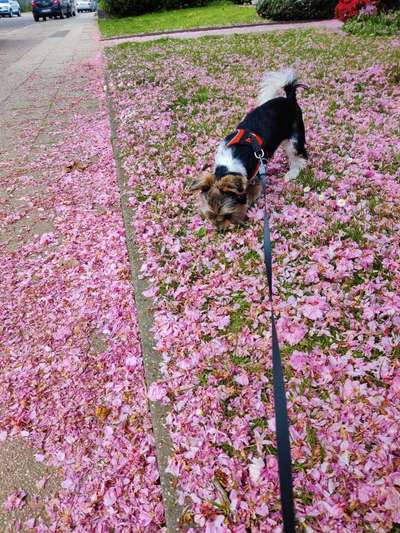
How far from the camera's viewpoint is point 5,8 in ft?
161

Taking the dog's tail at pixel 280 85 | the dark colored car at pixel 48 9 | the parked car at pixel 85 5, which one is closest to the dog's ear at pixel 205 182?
the dog's tail at pixel 280 85

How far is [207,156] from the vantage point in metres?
6.82

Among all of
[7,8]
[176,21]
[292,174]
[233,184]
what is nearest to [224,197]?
[233,184]

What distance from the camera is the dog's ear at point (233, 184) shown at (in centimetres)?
421

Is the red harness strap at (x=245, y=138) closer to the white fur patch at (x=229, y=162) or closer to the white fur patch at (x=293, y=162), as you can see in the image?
the white fur patch at (x=229, y=162)

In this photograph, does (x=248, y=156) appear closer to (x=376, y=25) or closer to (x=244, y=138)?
(x=244, y=138)

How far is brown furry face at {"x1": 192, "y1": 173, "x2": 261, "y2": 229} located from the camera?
168 inches

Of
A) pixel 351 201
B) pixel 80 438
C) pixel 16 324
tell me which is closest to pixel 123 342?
pixel 80 438

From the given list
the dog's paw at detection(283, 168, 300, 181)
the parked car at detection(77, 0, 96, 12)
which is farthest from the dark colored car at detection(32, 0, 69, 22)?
the dog's paw at detection(283, 168, 300, 181)

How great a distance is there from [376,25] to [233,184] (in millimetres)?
14169

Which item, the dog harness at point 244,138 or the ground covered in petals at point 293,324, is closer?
the ground covered in petals at point 293,324

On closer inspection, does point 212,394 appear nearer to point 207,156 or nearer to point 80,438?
point 80,438

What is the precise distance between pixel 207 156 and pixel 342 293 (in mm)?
3951

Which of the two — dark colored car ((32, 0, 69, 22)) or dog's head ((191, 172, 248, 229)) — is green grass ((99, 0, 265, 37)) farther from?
dog's head ((191, 172, 248, 229))
